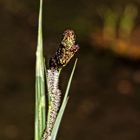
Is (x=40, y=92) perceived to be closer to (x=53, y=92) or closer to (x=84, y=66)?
(x=53, y=92)

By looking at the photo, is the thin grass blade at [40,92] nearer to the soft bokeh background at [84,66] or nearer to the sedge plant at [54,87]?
the sedge plant at [54,87]

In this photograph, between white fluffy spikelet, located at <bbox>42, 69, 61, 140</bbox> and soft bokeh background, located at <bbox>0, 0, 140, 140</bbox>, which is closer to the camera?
white fluffy spikelet, located at <bbox>42, 69, 61, 140</bbox>

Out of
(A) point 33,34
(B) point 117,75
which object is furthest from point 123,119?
(A) point 33,34

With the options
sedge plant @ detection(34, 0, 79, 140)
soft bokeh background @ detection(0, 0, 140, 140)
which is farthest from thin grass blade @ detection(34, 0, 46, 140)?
soft bokeh background @ detection(0, 0, 140, 140)

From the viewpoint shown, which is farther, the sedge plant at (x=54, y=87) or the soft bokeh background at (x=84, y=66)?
the soft bokeh background at (x=84, y=66)

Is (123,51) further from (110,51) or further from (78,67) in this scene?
(78,67)

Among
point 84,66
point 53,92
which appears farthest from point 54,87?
point 84,66

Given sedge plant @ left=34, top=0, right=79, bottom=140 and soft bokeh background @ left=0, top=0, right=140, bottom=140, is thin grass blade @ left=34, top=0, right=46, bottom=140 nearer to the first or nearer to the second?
sedge plant @ left=34, top=0, right=79, bottom=140

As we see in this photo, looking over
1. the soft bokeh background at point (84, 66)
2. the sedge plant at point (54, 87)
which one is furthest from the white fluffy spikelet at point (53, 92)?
the soft bokeh background at point (84, 66)
